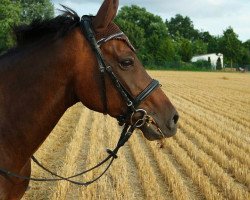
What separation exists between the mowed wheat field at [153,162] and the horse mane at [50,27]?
3574 millimetres

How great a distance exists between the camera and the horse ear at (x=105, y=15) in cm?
333

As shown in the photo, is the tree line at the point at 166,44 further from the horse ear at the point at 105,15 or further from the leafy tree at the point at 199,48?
the horse ear at the point at 105,15

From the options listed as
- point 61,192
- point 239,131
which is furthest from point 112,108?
point 239,131

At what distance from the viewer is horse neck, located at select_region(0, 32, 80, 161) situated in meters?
3.47

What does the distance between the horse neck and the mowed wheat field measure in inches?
132

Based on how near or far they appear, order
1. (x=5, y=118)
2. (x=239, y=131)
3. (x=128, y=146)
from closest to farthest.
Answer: (x=5, y=118) → (x=128, y=146) → (x=239, y=131)

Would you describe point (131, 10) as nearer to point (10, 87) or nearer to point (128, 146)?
point (128, 146)

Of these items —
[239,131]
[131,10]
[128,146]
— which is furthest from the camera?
[131,10]

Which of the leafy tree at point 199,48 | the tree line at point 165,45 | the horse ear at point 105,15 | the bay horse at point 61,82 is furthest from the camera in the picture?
the leafy tree at point 199,48

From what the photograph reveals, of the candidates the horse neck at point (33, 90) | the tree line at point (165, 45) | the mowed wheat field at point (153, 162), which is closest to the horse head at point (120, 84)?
the horse neck at point (33, 90)

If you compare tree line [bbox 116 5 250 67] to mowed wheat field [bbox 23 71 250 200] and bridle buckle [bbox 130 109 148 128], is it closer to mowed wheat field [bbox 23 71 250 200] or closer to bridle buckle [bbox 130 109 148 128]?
mowed wheat field [bbox 23 71 250 200]

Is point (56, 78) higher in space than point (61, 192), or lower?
higher

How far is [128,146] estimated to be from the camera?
1065cm

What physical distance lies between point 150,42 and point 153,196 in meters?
75.4
